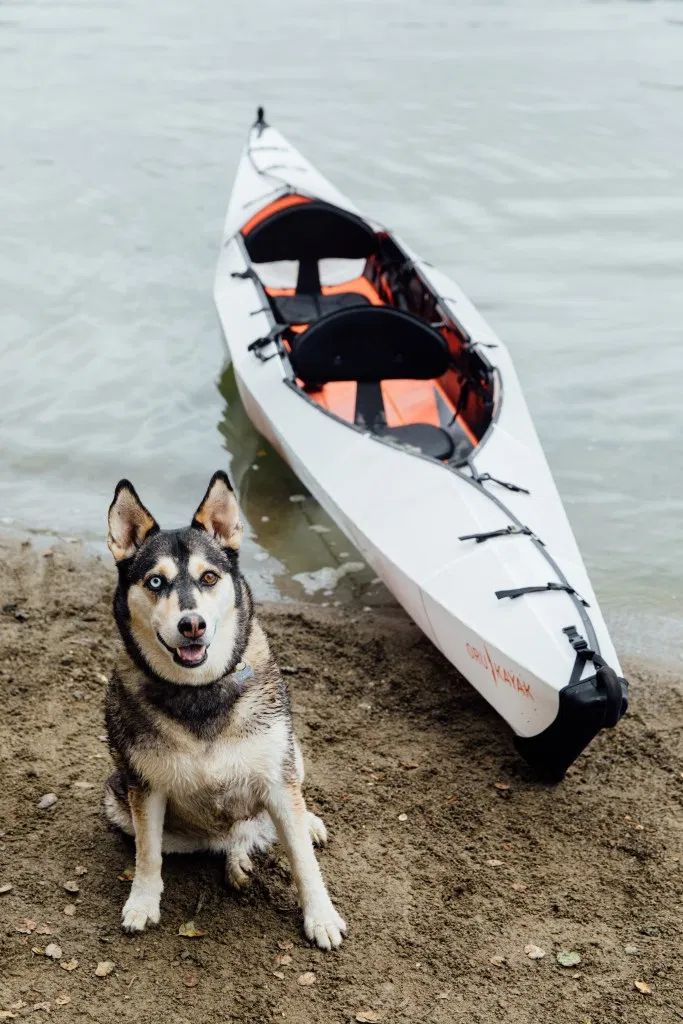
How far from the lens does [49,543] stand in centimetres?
723

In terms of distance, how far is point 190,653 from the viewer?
379cm

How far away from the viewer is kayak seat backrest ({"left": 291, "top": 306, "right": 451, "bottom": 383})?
714cm

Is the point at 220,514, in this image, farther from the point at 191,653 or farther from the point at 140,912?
the point at 140,912

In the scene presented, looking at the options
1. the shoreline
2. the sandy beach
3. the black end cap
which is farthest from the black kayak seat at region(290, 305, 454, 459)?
the black end cap

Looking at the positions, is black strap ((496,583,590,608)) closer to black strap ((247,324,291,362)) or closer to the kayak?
the kayak

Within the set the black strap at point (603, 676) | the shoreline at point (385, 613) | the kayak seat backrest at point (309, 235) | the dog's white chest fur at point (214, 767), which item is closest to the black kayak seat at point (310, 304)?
the kayak seat backrest at point (309, 235)

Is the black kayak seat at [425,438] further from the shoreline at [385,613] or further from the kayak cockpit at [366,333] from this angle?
the shoreline at [385,613]

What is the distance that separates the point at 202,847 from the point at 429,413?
4135 mm

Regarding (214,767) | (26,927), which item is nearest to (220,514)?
(214,767)

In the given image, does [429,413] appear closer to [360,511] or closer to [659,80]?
[360,511]

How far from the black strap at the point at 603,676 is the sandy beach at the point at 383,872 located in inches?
18.0

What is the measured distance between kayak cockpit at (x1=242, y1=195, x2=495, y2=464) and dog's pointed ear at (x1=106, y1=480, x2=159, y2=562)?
288 cm

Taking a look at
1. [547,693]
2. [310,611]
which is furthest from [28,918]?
[310,611]

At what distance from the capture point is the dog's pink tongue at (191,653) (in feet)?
12.4
